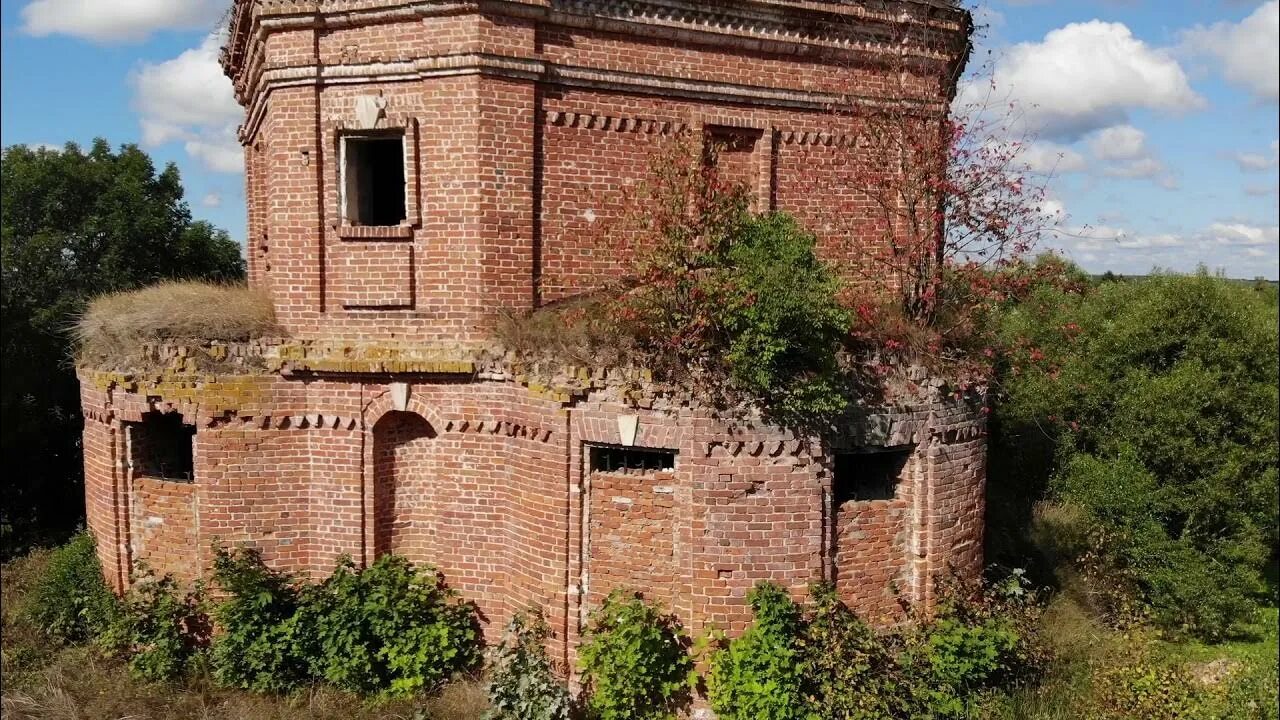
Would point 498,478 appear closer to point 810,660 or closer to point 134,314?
point 810,660

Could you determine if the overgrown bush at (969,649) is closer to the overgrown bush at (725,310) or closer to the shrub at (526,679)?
the overgrown bush at (725,310)

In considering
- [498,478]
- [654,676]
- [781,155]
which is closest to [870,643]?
[654,676]

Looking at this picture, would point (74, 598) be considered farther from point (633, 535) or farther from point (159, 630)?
point (633, 535)

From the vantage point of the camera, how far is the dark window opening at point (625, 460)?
909cm

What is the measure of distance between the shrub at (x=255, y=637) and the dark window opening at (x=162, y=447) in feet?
5.67

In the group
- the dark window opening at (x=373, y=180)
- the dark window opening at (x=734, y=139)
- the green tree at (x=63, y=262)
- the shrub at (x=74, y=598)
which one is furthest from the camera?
the green tree at (x=63, y=262)

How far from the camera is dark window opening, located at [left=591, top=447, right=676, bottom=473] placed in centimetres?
909

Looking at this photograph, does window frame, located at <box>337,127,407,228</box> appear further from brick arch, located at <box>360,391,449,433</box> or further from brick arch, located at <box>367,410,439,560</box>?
brick arch, located at <box>367,410,439,560</box>

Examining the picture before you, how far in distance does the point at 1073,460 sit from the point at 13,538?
20663mm

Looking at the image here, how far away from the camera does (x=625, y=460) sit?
29.9ft

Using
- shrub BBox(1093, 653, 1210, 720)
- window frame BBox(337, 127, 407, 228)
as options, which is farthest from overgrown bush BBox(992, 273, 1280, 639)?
window frame BBox(337, 127, 407, 228)

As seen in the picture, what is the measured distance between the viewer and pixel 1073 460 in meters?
16.6

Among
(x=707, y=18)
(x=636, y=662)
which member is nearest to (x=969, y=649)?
(x=636, y=662)

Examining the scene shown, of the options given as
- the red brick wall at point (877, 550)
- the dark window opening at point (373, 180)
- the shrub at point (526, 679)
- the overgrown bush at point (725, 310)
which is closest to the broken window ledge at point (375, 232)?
the dark window opening at point (373, 180)
